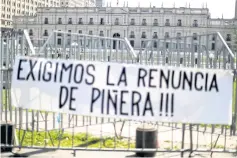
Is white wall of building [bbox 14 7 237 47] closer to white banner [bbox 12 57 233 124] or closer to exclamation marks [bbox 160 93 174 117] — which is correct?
white banner [bbox 12 57 233 124]

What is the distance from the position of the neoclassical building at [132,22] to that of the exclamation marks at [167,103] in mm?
62979

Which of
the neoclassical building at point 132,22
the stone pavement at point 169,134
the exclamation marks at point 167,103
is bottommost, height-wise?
the stone pavement at point 169,134

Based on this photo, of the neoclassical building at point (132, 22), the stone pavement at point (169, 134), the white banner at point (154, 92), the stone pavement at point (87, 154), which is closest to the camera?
the white banner at point (154, 92)

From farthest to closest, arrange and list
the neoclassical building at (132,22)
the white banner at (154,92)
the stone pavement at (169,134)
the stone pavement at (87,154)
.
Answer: the neoclassical building at (132,22) < the stone pavement at (169,134) < the stone pavement at (87,154) < the white banner at (154,92)

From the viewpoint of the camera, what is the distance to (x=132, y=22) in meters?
73.6

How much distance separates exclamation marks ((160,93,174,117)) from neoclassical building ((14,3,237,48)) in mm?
62979

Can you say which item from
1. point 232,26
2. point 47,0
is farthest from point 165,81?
point 47,0

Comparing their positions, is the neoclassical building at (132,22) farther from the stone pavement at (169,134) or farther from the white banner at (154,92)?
the white banner at (154,92)

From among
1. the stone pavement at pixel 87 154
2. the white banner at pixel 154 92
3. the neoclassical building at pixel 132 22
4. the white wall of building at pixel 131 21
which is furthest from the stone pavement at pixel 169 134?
the white wall of building at pixel 131 21

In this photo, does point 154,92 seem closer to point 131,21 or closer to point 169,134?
point 169,134

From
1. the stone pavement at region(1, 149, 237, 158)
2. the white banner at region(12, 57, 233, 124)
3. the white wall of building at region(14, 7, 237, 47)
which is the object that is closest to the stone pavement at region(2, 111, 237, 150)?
the stone pavement at region(1, 149, 237, 158)

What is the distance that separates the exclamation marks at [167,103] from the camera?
5250 mm

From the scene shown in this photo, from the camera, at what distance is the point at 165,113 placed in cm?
525

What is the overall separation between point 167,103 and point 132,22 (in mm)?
69392
